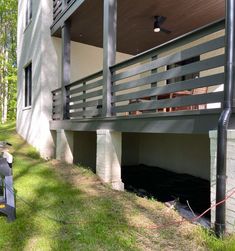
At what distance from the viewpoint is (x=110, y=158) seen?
19.6 ft

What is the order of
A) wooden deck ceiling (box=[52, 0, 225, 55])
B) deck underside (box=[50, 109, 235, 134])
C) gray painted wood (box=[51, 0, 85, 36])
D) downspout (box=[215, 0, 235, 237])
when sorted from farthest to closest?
gray painted wood (box=[51, 0, 85, 36]) → wooden deck ceiling (box=[52, 0, 225, 55]) → deck underside (box=[50, 109, 235, 134]) → downspout (box=[215, 0, 235, 237])

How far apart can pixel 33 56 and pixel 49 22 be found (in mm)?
1384

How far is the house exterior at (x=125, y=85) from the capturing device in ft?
12.5

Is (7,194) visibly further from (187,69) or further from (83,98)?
(83,98)

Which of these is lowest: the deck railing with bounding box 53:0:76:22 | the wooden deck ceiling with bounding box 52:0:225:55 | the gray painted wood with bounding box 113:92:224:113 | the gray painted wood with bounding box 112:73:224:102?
the gray painted wood with bounding box 113:92:224:113

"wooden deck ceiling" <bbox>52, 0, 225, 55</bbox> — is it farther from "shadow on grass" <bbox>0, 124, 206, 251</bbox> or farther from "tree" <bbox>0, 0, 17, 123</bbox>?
"tree" <bbox>0, 0, 17, 123</bbox>

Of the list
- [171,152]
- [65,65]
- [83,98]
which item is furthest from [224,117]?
[65,65]

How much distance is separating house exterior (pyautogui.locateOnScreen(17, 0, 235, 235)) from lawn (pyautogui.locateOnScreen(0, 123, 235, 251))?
529 millimetres

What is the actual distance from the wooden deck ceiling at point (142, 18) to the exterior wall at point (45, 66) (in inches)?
16.8

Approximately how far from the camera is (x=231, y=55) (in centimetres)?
326

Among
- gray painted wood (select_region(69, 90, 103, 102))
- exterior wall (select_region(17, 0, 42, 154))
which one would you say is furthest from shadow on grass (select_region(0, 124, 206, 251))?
exterior wall (select_region(17, 0, 42, 154))

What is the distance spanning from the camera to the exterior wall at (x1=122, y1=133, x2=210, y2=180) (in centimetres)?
743

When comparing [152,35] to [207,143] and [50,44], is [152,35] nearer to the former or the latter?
[50,44]

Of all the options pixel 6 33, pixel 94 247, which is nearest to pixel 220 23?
pixel 94 247
